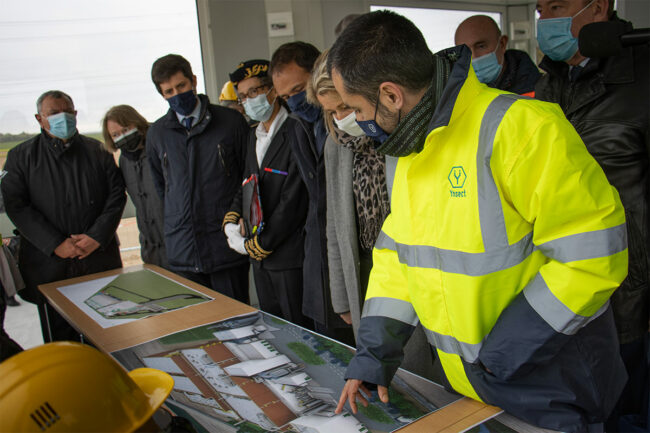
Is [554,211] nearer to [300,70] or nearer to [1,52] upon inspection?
[300,70]

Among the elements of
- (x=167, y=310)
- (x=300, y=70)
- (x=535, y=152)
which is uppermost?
(x=300, y=70)

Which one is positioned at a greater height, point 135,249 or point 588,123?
point 588,123

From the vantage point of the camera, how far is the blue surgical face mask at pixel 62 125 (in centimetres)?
290

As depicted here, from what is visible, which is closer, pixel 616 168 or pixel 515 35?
pixel 616 168

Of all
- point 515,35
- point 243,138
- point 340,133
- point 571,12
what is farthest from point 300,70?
point 515,35

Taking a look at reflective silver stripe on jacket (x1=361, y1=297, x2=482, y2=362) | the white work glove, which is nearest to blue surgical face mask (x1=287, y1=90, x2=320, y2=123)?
the white work glove

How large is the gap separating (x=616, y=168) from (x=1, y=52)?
4.17 m

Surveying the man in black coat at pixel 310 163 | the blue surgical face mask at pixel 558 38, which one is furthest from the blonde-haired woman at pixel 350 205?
the blue surgical face mask at pixel 558 38

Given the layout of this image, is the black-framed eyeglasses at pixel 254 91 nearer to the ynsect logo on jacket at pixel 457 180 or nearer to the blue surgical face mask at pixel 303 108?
the blue surgical face mask at pixel 303 108

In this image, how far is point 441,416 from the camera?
1.11 m

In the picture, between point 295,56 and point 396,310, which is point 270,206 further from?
point 396,310

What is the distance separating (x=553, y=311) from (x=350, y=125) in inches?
38.6

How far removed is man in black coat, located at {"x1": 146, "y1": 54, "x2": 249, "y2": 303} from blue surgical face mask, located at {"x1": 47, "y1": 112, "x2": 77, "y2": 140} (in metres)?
0.61

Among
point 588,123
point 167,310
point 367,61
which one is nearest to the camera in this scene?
point 367,61
